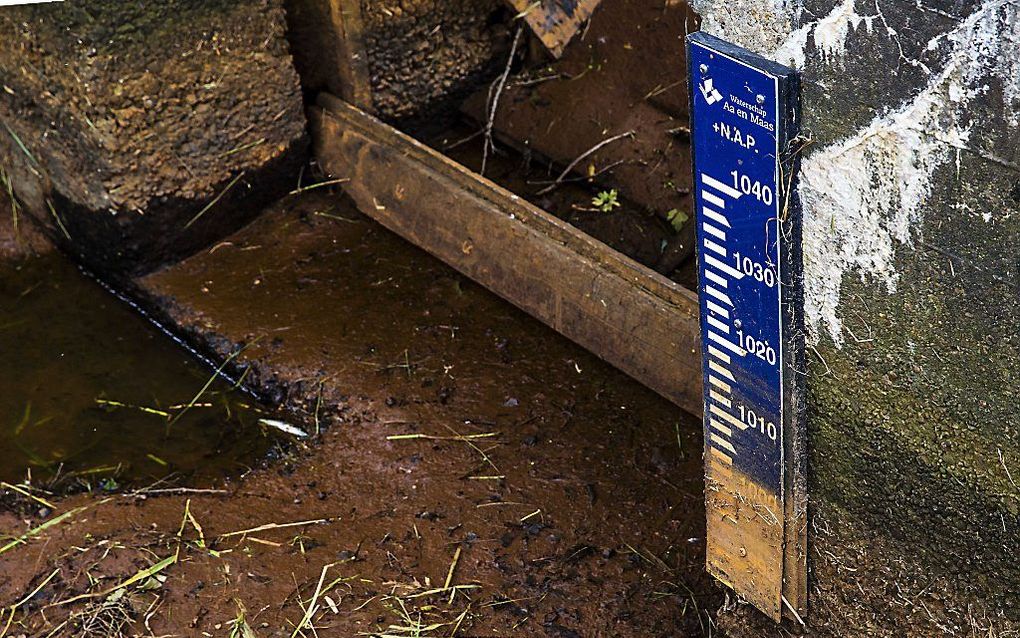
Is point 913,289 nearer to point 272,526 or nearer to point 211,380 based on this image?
point 272,526

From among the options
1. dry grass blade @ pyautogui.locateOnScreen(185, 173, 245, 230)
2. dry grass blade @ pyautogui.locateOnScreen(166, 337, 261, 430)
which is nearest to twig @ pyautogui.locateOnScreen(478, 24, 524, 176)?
dry grass blade @ pyautogui.locateOnScreen(185, 173, 245, 230)

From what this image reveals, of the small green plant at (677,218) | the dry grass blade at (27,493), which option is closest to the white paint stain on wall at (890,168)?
the small green plant at (677,218)

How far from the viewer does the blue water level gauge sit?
2.12 m

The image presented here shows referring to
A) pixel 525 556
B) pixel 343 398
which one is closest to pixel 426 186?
pixel 343 398

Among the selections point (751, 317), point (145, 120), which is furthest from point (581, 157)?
point (751, 317)

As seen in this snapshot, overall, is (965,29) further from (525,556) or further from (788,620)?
(525,556)

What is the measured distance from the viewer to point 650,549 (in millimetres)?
3387

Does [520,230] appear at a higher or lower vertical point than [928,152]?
lower

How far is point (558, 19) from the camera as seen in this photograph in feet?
13.3

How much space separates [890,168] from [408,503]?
1.91m

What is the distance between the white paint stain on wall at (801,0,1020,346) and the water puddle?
81.2 inches

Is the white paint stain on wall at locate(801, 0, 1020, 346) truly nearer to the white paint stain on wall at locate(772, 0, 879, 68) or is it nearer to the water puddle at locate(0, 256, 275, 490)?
the white paint stain on wall at locate(772, 0, 879, 68)

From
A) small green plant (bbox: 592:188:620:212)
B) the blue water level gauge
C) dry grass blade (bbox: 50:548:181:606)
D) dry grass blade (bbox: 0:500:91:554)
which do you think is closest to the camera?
the blue water level gauge

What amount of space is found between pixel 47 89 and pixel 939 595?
3083 millimetres
